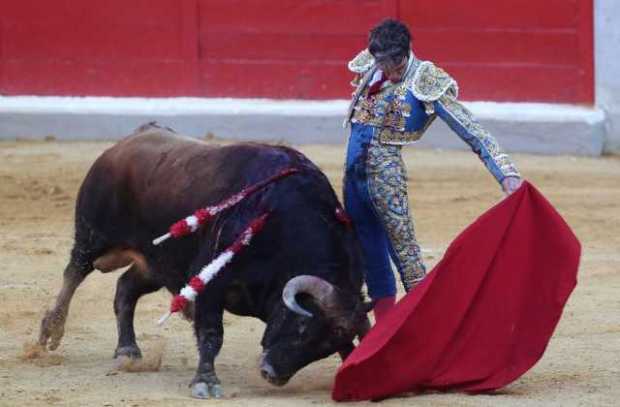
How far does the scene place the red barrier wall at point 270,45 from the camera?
34.5ft

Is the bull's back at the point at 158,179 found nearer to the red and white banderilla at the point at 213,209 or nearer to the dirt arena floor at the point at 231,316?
the red and white banderilla at the point at 213,209

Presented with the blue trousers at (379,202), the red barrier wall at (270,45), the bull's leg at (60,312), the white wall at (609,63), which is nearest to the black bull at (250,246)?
the blue trousers at (379,202)

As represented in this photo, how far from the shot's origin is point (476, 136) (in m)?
5.14

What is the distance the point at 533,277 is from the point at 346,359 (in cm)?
63

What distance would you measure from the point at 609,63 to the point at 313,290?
18.7 ft

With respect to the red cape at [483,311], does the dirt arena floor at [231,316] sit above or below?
below

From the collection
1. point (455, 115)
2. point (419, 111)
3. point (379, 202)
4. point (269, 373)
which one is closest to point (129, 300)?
point (269, 373)

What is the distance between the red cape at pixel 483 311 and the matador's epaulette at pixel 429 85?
0.39 metres

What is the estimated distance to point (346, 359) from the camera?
16.7 feet

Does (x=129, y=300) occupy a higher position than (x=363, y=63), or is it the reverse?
(x=363, y=63)

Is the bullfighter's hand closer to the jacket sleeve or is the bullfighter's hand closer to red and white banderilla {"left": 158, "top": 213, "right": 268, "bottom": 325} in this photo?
the jacket sleeve

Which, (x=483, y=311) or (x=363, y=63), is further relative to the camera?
(x=363, y=63)

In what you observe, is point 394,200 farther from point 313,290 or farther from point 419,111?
point 313,290

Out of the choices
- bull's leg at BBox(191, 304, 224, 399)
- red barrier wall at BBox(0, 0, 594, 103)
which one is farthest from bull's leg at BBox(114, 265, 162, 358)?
red barrier wall at BBox(0, 0, 594, 103)
